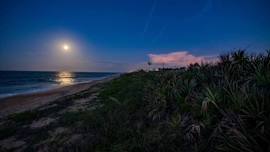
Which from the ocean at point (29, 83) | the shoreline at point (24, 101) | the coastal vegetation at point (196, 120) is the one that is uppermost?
the coastal vegetation at point (196, 120)

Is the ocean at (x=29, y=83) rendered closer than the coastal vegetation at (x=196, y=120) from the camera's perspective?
No

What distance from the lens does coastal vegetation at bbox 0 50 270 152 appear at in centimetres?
308

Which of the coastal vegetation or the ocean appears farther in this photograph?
the ocean

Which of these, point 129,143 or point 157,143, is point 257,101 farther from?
point 129,143

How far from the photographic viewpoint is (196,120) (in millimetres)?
4320

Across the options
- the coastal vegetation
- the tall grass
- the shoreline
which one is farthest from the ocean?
the tall grass

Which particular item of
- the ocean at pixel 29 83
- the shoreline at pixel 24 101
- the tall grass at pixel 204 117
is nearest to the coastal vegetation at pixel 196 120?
the tall grass at pixel 204 117

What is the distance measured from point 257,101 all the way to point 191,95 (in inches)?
90.1

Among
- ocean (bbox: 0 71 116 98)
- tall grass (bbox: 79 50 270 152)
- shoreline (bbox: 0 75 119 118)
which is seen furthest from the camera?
ocean (bbox: 0 71 116 98)

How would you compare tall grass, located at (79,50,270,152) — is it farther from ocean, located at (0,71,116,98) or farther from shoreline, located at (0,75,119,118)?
ocean, located at (0,71,116,98)

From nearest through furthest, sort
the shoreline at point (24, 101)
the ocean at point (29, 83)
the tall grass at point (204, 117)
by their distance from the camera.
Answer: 1. the tall grass at point (204, 117)
2. the shoreline at point (24, 101)
3. the ocean at point (29, 83)

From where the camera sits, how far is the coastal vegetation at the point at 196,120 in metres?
3.08

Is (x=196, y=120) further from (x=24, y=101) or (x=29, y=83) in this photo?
(x=29, y=83)

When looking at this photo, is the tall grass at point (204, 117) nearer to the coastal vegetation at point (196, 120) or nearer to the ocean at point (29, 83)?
the coastal vegetation at point (196, 120)
